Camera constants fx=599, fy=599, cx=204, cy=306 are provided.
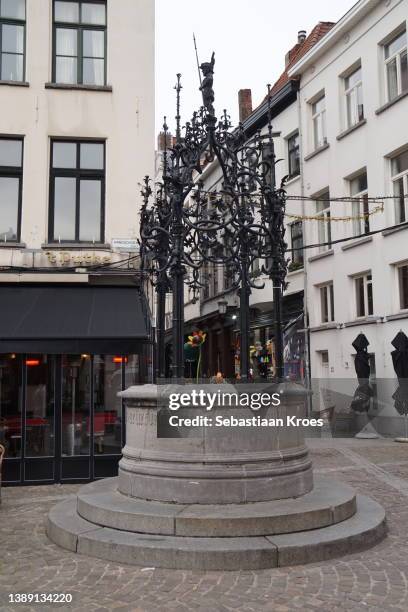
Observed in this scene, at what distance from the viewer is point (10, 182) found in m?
13.0

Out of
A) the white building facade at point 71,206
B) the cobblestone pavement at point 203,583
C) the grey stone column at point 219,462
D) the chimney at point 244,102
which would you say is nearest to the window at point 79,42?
the white building facade at point 71,206

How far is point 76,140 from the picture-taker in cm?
1310

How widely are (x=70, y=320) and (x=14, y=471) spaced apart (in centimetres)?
286

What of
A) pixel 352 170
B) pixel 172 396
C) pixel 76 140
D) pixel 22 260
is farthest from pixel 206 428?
pixel 352 170

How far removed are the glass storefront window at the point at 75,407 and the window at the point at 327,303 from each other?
1214 centimetres

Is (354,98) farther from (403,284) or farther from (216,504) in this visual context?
(216,504)

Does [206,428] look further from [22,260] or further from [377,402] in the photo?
[377,402]

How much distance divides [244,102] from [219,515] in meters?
26.8

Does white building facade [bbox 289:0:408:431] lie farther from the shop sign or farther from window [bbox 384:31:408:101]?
the shop sign

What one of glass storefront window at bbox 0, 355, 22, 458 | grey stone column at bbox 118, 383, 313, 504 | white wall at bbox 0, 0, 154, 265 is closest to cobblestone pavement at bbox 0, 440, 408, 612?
grey stone column at bbox 118, 383, 313, 504

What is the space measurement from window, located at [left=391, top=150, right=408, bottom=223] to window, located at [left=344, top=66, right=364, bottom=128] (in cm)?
255

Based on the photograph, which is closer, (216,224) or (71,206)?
(216,224)

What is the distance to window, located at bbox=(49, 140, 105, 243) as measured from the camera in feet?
42.6

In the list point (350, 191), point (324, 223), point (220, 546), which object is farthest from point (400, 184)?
point (220, 546)
